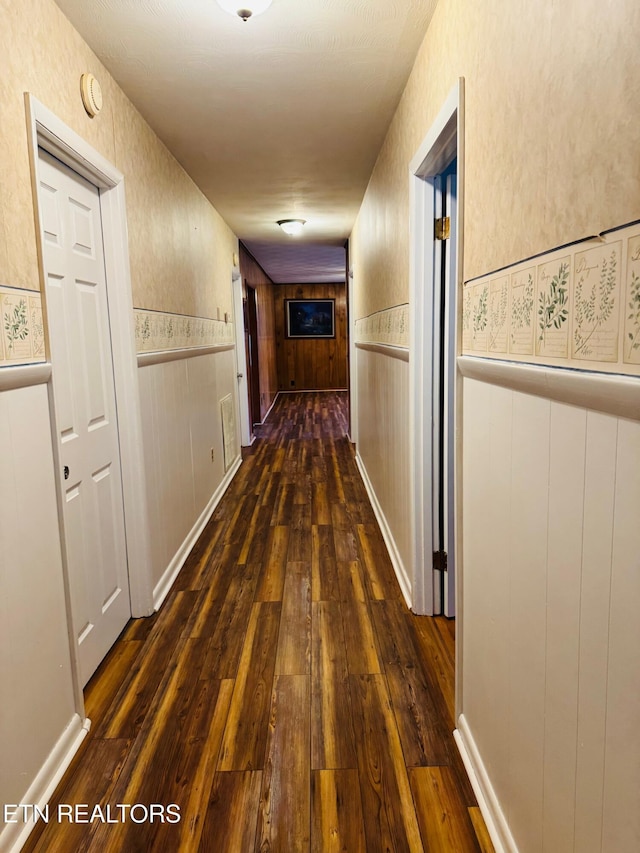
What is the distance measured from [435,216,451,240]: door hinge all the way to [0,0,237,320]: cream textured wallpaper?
136 centimetres

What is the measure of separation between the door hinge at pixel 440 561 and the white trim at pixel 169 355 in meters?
1.61

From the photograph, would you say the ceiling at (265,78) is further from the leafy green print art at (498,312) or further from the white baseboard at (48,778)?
the white baseboard at (48,778)

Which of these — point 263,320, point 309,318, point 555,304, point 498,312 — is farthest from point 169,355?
point 309,318

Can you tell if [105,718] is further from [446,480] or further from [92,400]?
[446,480]

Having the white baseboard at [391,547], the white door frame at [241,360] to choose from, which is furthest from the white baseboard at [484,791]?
the white door frame at [241,360]

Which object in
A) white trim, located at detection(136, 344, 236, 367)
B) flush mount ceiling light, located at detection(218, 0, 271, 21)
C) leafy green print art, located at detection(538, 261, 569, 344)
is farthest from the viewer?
white trim, located at detection(136, 344, 236, 367)

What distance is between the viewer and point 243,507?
4227mm

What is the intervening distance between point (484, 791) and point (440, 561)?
1.06 metres

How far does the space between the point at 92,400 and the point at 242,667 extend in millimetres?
1223

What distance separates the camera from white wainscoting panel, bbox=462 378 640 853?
0.81 m

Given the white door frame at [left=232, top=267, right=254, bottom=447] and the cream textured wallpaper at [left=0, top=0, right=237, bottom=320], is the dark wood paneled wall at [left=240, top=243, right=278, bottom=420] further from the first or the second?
the cream textured wallpaper at [left=0, top=0, right=237, bottom=320]

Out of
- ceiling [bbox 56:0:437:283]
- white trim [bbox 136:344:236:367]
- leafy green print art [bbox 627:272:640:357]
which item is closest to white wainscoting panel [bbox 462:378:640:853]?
leafy green print art [bbox 627:272:640:357]

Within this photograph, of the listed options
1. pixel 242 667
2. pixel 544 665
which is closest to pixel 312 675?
pixel 242 667

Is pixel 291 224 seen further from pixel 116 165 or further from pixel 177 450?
pixel 116 165
